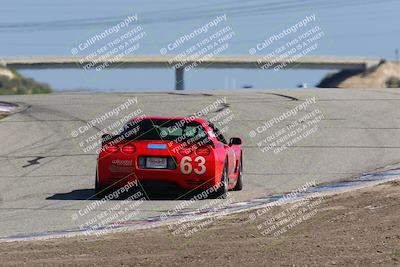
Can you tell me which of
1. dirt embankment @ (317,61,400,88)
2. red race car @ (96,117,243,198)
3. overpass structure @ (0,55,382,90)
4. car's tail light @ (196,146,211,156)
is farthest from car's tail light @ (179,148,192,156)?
overpass structure @ (0,55,382,90)

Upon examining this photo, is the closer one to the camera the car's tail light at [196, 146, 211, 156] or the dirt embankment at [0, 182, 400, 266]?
the dirt embankment at [0, 182, 400, 266]

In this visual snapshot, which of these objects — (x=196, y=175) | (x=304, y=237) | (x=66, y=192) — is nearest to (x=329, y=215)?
(x=304, y=237)

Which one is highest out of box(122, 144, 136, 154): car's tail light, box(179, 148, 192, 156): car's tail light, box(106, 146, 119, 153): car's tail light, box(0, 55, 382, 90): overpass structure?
box(106, 146, 119, 153): car's tail light

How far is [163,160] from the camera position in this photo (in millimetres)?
13391

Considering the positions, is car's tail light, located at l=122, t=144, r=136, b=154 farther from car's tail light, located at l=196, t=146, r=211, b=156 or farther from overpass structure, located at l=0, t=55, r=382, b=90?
overpass structure, located at l=0, t=55, r=382, b=90

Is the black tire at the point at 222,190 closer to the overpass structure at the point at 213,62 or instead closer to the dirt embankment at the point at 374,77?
the dirt embankment at the point at 374,77

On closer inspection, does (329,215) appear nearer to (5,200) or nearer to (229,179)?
(229,179)

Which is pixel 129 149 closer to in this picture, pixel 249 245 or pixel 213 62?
pixel 249 245

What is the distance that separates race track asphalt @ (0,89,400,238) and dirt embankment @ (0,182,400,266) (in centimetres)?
185

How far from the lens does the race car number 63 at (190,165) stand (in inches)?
527

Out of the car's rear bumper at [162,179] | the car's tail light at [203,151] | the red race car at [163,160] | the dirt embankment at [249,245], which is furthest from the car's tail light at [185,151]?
the dirt embankment at [249,245]

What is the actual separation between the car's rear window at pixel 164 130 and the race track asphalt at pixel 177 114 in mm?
916

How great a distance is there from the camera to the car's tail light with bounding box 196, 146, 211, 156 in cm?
1348

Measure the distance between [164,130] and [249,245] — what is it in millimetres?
5315
